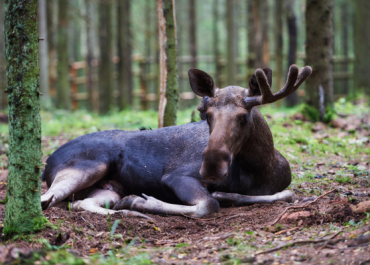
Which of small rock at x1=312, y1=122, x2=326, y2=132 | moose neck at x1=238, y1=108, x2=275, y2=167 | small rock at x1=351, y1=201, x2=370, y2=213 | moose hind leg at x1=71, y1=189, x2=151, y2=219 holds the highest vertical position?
moose neck at x1=238, y1=108, x2=275, y2=167

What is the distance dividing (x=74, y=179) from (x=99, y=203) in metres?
0.46

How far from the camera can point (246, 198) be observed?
4.86 m

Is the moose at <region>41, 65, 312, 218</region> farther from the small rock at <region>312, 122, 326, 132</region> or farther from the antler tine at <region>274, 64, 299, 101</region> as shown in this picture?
the small rock at <region>312, 122, 326, 132</region>

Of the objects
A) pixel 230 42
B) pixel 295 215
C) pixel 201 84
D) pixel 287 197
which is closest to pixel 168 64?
pixel 201 84

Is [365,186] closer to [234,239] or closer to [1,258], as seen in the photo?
[234,239]

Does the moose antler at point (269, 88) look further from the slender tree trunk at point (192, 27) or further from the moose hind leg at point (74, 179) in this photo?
the slender tree trunk at point (192, 27)

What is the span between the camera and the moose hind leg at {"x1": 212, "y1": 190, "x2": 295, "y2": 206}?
4777 mm

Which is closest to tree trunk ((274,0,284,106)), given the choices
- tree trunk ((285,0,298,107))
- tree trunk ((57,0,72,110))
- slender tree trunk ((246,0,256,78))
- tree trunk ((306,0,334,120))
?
slender tree trunk ((246,0,256,78))

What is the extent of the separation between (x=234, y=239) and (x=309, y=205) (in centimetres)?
130

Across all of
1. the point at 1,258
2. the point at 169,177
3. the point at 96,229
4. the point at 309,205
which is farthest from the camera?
the point at 169,177

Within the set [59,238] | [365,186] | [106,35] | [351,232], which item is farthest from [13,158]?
[106,35]

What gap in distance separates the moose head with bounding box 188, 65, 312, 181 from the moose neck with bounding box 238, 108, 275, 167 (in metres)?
0.01

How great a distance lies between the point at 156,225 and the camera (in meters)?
4.07

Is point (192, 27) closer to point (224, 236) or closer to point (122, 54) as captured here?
point (122, 54)
